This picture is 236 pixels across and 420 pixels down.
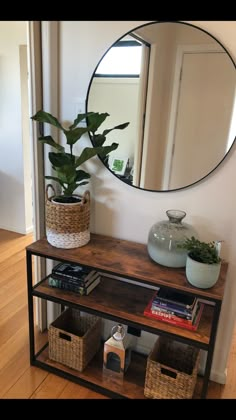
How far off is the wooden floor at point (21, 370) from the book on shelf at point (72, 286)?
1.66ft

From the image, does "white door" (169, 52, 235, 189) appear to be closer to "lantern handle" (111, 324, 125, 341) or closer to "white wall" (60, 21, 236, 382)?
"white wall" (60, 21, 236, 382)

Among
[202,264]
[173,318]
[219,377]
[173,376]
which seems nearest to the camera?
[202,264]

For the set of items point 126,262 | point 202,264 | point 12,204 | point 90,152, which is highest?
point 90,152

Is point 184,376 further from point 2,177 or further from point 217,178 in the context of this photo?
point 2,177

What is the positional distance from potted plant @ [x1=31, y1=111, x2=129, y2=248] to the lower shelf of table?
2.33 feet

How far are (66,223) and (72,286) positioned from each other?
35cm

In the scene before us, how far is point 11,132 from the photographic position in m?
3.29

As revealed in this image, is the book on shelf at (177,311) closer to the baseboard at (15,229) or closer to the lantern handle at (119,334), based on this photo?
the lantern handle at (119,334)

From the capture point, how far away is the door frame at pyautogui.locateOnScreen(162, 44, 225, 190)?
1.36 m

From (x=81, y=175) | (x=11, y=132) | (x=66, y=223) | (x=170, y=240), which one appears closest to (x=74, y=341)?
(x=66, y=223)

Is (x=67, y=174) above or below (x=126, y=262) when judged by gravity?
above

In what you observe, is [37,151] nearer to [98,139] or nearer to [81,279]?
[98,139]

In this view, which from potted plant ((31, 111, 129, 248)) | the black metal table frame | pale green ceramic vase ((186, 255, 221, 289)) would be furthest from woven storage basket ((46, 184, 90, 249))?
pale green ceramic vase ((186, 255, 221, 289))

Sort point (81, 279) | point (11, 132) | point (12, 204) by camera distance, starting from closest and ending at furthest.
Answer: point (81, 279)
point (11, 132)
point (12, 204)
